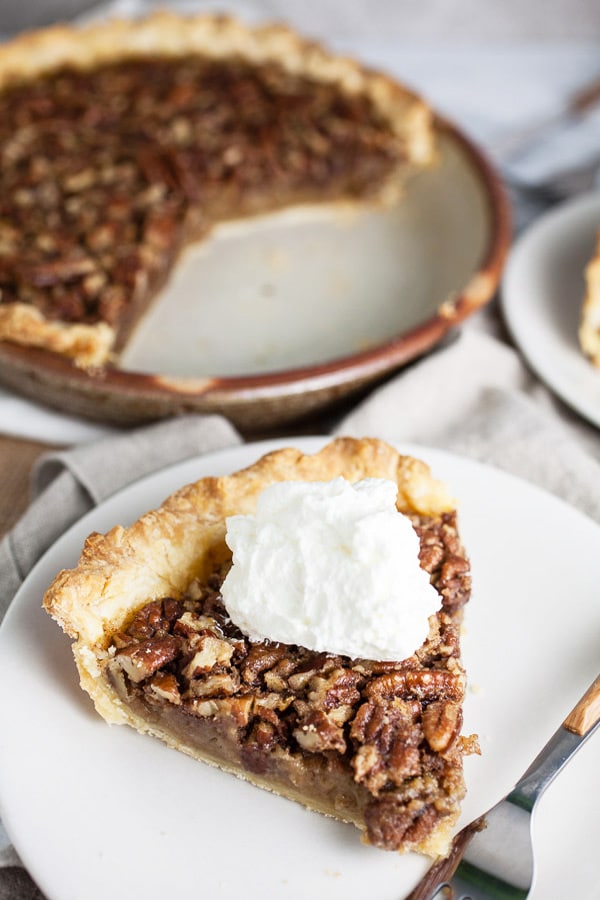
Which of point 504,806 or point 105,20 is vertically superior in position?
point 504,806

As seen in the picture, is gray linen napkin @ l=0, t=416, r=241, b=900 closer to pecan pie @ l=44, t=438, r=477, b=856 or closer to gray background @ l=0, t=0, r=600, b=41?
pecan pie @ l=44, t=438, r=477, b=856

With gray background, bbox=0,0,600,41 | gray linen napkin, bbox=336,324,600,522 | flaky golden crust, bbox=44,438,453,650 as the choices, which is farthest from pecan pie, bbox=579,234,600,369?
gray background, bbox=0,0,600,41

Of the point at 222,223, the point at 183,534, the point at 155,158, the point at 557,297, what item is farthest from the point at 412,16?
the point at 183,534

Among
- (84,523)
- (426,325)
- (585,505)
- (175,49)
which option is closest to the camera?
(84,523)

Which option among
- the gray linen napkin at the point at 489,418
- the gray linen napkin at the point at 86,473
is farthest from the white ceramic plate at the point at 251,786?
the gray linen napkin at the point at 489,418

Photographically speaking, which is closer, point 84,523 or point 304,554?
point 304,554

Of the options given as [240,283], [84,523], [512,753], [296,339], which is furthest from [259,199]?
[512,753]

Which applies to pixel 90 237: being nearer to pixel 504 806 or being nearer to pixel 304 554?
pixel 304 554
